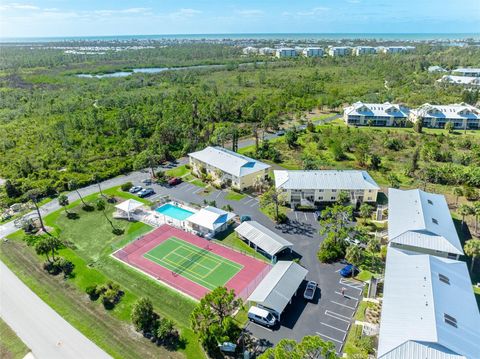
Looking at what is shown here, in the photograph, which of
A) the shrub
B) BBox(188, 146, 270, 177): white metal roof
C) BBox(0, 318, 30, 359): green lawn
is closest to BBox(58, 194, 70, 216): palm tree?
the shrub

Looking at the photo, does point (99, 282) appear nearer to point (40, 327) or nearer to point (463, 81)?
point (40, 327)

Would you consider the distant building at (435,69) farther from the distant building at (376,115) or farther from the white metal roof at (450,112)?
the distant building at (376,115)

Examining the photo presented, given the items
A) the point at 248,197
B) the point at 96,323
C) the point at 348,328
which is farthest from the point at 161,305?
the point at 248,197

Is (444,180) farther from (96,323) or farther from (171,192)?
(96,323)

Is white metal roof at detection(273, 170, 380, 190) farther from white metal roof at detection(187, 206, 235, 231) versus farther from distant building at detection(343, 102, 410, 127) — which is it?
distant building at detection(343, 102, 410, 127)

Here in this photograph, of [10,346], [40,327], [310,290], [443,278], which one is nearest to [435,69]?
[443,278]
